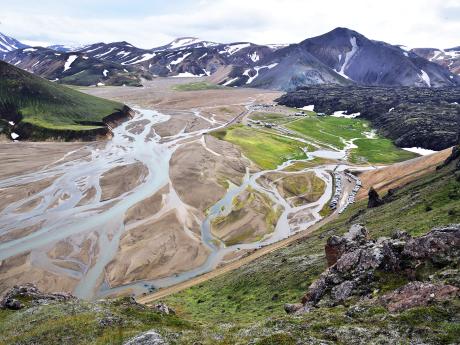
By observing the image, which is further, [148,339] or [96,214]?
[96,214]

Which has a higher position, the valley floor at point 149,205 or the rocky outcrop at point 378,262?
the rocky outcrop at point 378,262

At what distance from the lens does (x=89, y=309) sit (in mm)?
36312

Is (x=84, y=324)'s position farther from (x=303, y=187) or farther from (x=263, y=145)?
(x=263, y=145)

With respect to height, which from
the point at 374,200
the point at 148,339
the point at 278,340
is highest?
the point at 278,340

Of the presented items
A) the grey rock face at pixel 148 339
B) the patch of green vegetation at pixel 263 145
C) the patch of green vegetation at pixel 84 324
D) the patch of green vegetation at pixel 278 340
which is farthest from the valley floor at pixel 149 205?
the patch of green vegetation at pixel 278 340

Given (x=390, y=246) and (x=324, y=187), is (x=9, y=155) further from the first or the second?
(x=390, y=246)

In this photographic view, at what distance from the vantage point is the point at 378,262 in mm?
31188

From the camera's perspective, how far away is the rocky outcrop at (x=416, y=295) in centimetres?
2455

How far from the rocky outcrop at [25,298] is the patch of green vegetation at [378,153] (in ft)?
446

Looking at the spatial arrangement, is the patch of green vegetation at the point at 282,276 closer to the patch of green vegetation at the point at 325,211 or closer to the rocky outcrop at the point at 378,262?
the rocky outcrop at the point at 378,262

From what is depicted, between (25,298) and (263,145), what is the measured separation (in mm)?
133462

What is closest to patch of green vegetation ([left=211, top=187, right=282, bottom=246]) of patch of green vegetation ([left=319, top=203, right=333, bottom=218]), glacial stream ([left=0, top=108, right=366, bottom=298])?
Answer: glacial stream ([left=0, top=108, right=366, bottom=298])

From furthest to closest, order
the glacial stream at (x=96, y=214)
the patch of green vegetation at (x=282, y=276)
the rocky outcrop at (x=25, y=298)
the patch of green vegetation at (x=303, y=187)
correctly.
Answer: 1. the patch of green vegetation at (x=303, y=187)
2. the glacial stream at (x=96, y=214)
3. the patch of green vegetation at (x=282, y=276)
4. the rocky outcrop at (x=25, y=298)

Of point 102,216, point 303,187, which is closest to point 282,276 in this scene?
point 102,216
